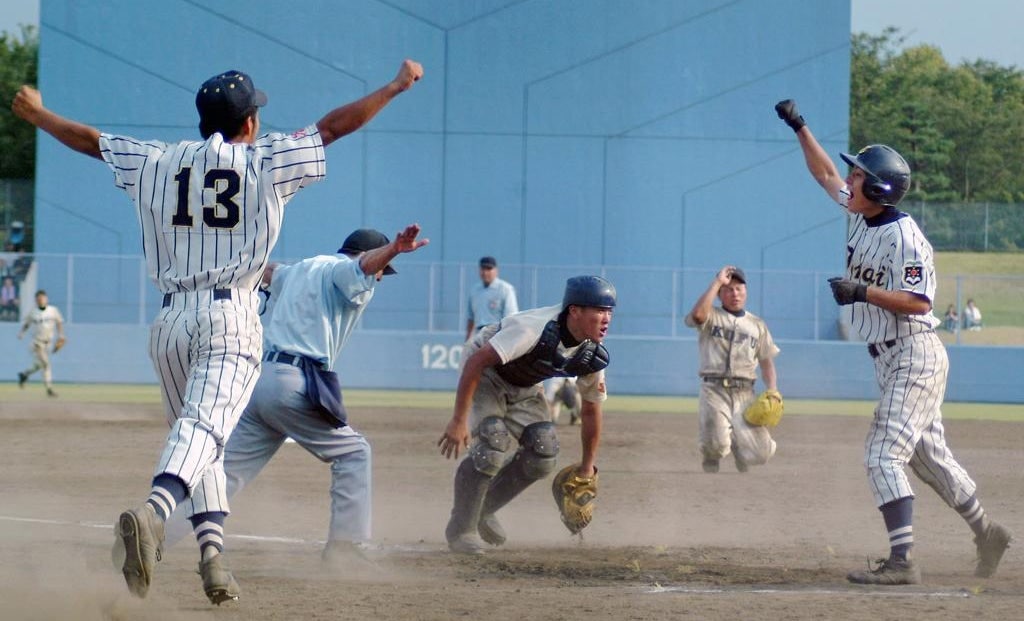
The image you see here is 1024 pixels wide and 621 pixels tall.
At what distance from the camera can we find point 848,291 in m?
6.79

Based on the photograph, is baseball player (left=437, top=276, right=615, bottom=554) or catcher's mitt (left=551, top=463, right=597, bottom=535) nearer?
baseball player (left=437, top=276, right=615, bottom=554)

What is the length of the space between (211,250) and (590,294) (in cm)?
246

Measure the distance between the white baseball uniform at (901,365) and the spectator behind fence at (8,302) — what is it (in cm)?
2176

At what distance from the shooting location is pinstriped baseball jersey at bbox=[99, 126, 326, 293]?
17.8 feet

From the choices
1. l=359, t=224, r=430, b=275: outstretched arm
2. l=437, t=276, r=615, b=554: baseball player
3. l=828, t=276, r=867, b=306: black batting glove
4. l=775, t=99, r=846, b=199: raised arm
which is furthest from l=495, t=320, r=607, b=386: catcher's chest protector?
l=775, t=99, r=846, b=199: raised arm

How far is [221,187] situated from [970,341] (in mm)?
25560

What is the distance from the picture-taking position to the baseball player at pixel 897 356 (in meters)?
6.93

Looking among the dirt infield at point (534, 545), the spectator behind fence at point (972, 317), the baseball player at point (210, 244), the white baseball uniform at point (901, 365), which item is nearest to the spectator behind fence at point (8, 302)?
the dirt infield at point (534, 545)

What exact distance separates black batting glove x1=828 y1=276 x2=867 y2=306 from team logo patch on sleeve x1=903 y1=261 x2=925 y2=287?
0.92 feet

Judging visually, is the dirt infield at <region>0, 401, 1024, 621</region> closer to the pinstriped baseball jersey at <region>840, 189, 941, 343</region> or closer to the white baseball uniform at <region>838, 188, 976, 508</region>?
the white baseball uniform at <region>838, 188, 976, 508</region>

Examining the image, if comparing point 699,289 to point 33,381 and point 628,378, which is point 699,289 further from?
point 33,381

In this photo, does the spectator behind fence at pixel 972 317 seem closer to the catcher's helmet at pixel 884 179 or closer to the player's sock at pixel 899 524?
the catcher's helmet at pixel 884 179

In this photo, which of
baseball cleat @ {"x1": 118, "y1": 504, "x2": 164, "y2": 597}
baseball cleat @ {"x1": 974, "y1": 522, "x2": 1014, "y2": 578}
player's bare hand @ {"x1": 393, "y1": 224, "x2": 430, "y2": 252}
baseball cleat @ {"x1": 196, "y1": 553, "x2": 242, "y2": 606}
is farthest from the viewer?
baseball cleat @ {"x1": 974, "y1": 522, "x2": 1014, "y2": 578}

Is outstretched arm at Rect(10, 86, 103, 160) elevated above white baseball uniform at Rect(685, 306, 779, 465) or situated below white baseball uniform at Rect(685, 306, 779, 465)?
above
